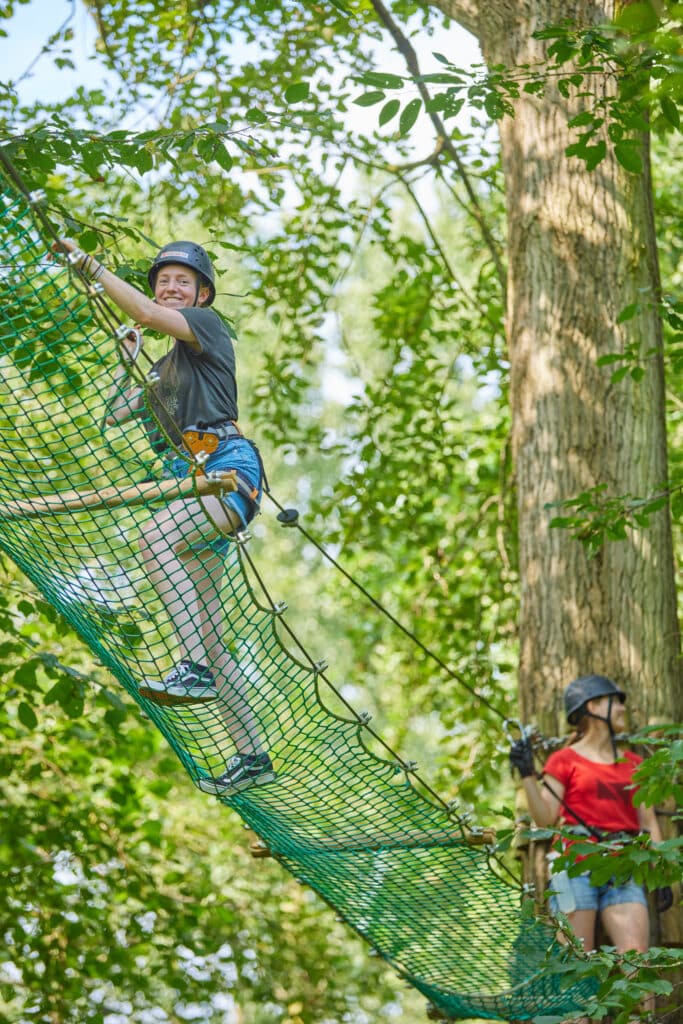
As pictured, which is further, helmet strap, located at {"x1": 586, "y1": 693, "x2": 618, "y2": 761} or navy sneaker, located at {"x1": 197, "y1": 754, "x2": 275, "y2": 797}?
helmet strap, located at {"x1": 586, "y1": 693, "x2": 618, "y2": 761}

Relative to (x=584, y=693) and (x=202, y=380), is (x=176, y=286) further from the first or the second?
(x=584, y=693)

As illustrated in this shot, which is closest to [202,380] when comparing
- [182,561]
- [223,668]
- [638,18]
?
[182,561]

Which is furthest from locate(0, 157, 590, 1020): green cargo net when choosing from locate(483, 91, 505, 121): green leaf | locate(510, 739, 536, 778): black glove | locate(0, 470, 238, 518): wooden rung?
locate(483, 91, 505, 121): green leaf

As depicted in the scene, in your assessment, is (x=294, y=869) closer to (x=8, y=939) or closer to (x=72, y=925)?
(x=72, y=925)

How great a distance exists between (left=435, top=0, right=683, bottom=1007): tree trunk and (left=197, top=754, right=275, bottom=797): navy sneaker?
114 cm

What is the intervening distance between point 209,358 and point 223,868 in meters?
5.60

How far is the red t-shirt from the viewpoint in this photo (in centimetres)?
313

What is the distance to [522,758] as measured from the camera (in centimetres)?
316

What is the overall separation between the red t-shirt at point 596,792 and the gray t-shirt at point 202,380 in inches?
52.2

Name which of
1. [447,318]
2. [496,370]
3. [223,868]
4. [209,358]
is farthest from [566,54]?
[223,868]

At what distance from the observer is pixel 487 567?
546cm

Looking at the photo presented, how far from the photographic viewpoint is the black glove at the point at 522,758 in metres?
3.12

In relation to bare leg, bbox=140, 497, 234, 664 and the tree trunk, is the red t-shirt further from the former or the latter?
bare leg, bbox=140, 497, 234, 664

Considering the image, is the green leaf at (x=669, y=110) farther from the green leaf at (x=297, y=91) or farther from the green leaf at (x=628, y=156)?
the green leaf at (x=297, y=91)
